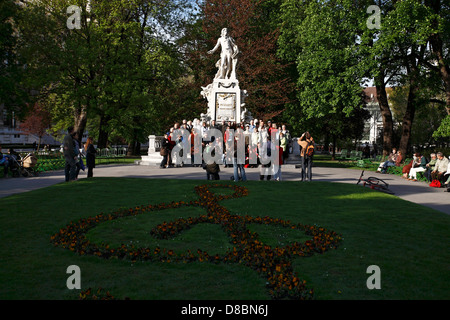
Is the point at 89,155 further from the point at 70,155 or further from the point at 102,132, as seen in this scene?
the point at 102,132

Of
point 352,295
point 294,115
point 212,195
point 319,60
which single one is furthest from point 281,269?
point 294,115

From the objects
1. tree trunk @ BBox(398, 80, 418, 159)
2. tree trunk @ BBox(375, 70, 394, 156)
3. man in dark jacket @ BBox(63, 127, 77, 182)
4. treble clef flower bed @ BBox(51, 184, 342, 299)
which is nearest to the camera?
treble clef flower bed @ BBox(51, 184, 342, 299)

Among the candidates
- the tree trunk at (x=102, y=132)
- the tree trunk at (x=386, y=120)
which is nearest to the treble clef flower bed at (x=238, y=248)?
the tree trunk at (x=386, y=120)

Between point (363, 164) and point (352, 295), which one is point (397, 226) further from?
point (363, 164)

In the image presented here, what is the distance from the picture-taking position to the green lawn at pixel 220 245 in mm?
4809

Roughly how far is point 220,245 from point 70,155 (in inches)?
353

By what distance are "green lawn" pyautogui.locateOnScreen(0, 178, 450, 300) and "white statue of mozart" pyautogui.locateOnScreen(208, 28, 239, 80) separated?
1528cm

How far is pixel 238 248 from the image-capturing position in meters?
6.35

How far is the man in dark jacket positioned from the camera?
13398mm

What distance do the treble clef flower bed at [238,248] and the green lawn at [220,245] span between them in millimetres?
111

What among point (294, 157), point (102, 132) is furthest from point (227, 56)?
point (102, 132)

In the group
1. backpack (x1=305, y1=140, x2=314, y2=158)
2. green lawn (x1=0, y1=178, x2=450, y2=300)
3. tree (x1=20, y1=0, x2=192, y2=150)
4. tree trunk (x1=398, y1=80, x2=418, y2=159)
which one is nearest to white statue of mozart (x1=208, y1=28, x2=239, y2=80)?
tree (x1=20, y1=0, x2=192, y2=150)

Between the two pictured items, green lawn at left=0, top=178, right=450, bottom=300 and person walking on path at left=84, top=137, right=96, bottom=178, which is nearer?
green lawn at left=0, top=178, right=450, bottom=300

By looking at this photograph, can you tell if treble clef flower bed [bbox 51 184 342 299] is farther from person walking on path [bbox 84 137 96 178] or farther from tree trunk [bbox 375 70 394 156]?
tree trunk [bbox 375 70 394 156]
